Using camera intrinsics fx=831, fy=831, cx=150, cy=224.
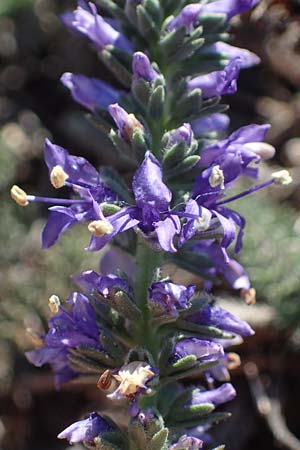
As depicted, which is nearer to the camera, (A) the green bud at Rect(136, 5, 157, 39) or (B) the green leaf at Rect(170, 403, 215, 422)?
(B) the green leaf at Rect(170, 403, 215, 422)

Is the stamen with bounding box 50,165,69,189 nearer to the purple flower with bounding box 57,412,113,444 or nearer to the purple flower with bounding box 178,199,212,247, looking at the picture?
the purple flower with bounding box 178,199,212,247

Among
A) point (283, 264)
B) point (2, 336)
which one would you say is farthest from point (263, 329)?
point (2, 336)

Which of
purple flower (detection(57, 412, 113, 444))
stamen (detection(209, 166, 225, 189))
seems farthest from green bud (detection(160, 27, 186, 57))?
purple flower (detection(57, 412, 113, 444))

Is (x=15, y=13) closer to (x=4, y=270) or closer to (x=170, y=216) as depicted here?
(x=4, y=270)

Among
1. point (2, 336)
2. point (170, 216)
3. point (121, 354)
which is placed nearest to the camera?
point (170, 216)

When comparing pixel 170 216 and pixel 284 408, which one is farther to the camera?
pixel 284 408
